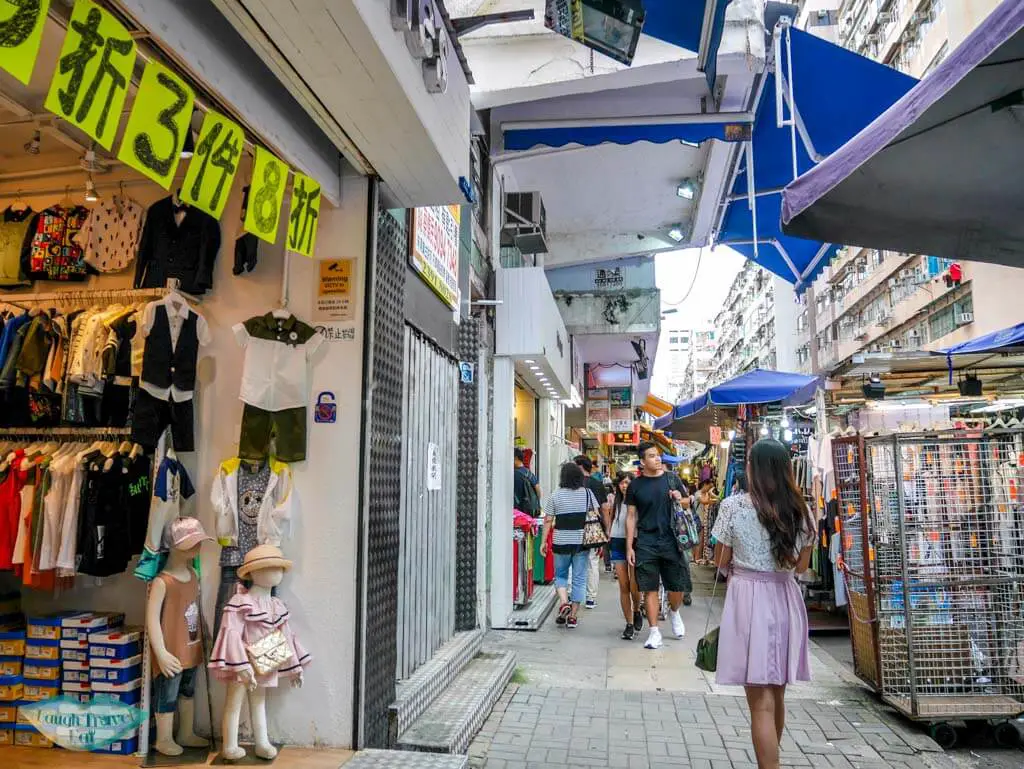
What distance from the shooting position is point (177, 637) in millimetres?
3660

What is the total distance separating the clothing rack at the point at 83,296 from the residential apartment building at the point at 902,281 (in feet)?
44.8

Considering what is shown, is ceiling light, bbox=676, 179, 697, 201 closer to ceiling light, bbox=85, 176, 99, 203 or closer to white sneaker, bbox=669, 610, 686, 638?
white sneaker, bbox=669, 610, 686, 638

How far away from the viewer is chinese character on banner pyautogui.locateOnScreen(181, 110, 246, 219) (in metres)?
2.70

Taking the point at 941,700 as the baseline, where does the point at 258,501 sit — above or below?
above

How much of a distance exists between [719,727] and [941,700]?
155 cm

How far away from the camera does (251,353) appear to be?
389cm

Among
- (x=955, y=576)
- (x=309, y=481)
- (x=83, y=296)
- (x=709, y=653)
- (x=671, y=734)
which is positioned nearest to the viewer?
(x=709, y=653)

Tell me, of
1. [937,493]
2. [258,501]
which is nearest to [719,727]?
[937,493]

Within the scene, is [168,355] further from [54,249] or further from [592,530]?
[592,530]

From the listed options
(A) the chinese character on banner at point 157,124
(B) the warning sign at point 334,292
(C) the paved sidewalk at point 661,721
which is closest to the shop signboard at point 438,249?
(B) the warning sign at point 334,292

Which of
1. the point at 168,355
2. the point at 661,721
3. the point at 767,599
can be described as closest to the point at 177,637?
the point at 168,355

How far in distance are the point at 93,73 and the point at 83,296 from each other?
2641 mm

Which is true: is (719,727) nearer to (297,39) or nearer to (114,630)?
(114,630)

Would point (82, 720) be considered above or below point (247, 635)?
below
